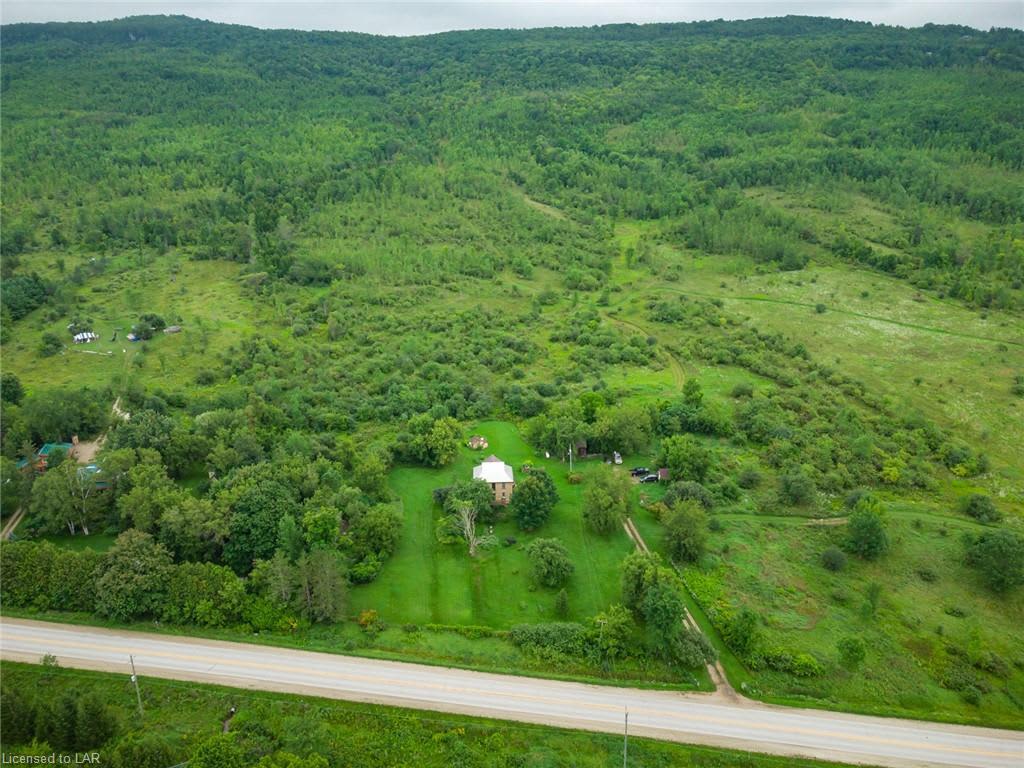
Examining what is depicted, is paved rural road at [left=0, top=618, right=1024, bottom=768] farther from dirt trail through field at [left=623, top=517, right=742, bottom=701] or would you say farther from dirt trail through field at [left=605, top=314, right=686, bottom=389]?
dirt trail through field at [left=605, top=314, right=686, bottom=389]

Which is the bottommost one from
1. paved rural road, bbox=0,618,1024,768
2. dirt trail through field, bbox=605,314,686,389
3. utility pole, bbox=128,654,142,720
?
paved rural road, bbox=0,618,1024,768

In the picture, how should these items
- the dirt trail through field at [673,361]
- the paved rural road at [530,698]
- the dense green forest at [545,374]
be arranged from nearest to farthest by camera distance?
the paved rural road at [530,698] < the dense green forest at [545,374] < the dirt trail through field at [673,361]

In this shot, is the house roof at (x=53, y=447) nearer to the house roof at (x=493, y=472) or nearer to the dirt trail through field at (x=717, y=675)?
the house roof at (x=493, y=472)

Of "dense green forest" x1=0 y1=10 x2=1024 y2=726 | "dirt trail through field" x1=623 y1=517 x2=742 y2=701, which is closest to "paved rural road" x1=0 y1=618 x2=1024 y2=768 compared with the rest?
"dirt trail through field" x1=623 y1=517 x2=742 y2=701

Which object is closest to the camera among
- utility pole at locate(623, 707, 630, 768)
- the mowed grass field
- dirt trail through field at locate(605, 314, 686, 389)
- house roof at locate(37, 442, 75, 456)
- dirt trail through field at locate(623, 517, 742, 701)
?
utility pole at locate(623, 707, 630, 768)

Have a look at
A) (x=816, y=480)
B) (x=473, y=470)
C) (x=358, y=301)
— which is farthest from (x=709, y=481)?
(x=358, y=301)

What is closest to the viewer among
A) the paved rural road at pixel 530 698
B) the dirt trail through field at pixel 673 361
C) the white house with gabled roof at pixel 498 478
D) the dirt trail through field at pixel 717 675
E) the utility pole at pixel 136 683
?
the paved rural road at pixel 530 698

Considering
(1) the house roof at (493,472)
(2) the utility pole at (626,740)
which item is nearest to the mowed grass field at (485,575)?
(1) the house roof at (493,472)
